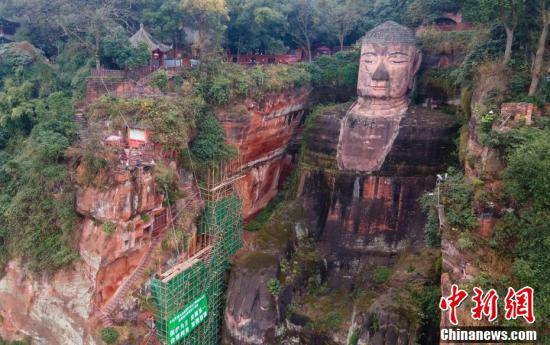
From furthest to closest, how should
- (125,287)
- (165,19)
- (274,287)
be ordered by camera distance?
(165,19) < (274,287) < (125,287)

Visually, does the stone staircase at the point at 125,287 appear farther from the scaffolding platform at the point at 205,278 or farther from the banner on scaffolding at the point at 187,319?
the banner on scaffolding at the point at 187,319

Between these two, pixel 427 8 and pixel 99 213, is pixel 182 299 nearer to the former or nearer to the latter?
pixel 99 213

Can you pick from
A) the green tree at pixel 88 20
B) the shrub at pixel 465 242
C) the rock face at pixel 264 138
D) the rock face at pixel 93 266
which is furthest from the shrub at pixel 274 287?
the green tree at pixel 88 20

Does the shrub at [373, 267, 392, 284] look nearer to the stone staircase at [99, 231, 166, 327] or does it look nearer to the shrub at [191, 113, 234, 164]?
the shrub at [191, 113, 234, 164]

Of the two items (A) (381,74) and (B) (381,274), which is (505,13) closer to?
(A) (381,74)

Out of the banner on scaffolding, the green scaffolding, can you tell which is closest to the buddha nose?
the green scaffolding

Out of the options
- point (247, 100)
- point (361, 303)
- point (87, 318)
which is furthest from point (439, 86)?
point (87, 318)

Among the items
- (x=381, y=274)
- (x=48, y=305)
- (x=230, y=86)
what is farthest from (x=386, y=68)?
(x=48, y=305)
